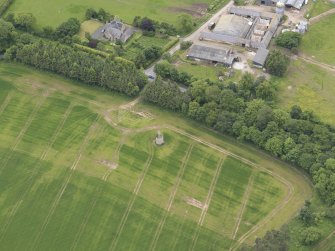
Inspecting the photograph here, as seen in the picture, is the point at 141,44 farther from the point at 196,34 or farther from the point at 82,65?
the point at 82,65

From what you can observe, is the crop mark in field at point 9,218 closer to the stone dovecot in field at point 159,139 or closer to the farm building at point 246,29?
the stone dovecot in field at point 159,139

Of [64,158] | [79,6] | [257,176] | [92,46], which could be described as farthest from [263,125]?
[79,6]

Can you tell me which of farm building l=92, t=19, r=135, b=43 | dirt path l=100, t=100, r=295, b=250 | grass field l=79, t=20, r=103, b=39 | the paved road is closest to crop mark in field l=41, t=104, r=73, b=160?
dirt path l=100, t=100, r=295, b=250

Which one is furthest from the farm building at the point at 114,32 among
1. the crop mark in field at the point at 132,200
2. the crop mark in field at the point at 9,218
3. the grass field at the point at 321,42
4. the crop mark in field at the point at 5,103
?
the crop mark in field at the point at 9,218

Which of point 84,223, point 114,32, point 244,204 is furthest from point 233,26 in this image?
point 84,223

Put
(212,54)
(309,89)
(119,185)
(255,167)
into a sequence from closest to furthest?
(119,185), (255,167), (309,89), (212,54)

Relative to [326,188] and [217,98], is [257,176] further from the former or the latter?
[217,98]

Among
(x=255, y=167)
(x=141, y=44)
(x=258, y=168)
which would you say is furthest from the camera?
(x=141, y=44)
